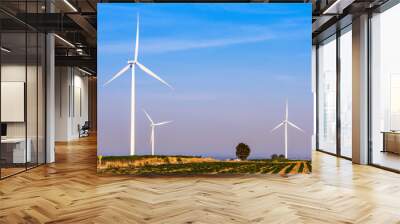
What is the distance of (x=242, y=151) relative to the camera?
6559 mm

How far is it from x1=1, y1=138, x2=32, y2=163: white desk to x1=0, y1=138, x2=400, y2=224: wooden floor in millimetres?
320

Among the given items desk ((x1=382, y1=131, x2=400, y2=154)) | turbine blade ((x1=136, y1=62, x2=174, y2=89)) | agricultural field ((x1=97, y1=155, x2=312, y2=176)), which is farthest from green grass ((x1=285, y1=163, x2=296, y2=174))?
turbine blade ((x1=136, y1=62, x2=174, y2=89))

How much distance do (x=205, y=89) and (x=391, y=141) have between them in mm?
3570

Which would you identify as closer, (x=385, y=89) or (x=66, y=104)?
(x=385, y=89)

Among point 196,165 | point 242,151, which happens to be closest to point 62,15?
point 196,165

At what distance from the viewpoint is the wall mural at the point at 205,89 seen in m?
6.54

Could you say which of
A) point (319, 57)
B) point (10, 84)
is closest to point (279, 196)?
point (10, 84)

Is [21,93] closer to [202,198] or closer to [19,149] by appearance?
[19,149]

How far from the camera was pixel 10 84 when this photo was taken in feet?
20.6

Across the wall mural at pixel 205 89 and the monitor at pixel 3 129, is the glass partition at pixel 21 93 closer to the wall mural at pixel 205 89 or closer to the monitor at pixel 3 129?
the monitor at pixel 3 129

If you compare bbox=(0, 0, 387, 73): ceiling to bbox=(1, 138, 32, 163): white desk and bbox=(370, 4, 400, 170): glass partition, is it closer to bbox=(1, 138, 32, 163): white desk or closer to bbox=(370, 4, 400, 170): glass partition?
bbox=(370, 4, 400, 170): glass partition

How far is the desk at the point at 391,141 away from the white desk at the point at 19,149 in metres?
6.60

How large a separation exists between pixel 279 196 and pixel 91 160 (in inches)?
205

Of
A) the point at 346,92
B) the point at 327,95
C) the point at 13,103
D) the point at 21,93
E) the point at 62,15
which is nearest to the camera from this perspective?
the point at 13,103
